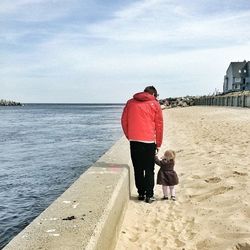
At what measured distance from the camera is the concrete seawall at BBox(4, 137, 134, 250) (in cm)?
393

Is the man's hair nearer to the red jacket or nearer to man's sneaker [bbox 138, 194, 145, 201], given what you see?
the red jacket

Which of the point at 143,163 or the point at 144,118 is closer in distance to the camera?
the point at 144,118

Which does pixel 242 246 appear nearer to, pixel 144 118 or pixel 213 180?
pixel 144 118

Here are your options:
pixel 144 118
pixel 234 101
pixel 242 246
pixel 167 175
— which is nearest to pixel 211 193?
pixel 167 175

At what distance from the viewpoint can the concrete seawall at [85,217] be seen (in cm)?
393

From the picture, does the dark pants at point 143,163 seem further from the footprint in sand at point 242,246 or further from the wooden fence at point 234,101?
the wooden fence at point 234,101

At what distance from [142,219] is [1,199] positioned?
4.38 m

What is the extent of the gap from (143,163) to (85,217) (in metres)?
2.64

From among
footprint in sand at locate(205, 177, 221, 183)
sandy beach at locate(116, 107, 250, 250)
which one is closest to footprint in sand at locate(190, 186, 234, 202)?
sandy beach at locate(116, 107, 250, 250)

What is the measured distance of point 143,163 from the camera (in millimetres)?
7141

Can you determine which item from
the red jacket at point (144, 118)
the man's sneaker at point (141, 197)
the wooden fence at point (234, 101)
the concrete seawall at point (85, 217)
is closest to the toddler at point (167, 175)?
the man's sneaker at point (141, 197)

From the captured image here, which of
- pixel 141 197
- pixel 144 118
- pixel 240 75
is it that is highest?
pixel 240 75

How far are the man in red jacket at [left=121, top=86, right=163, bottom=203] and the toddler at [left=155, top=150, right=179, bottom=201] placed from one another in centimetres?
27

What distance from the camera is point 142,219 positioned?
6332 mm
